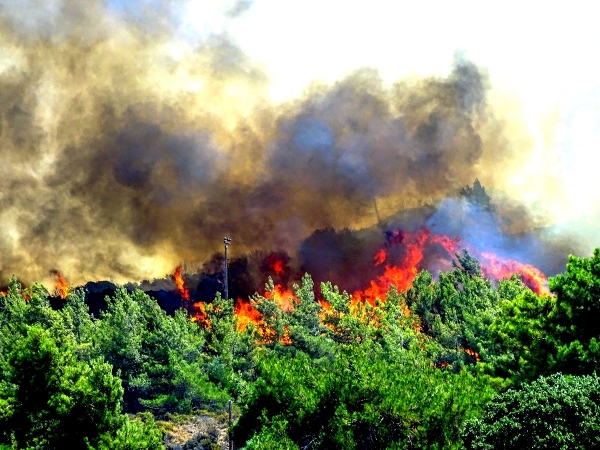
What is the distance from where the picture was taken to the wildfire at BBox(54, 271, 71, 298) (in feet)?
297

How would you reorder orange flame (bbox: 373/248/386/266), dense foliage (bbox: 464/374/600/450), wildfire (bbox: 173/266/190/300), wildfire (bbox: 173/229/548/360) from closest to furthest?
1. dense foliage (bbox: 464/374/600/450)
2. wildfire (bbox: 173/229/548/360)
3. orange flame (bbox: 373/248/386/266)
4. wildfire (bbox: 173/266/190/300)

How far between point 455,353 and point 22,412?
34058 mm

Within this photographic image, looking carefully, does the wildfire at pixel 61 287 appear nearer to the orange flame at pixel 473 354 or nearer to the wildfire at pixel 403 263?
the wildfire at pixel 403 263

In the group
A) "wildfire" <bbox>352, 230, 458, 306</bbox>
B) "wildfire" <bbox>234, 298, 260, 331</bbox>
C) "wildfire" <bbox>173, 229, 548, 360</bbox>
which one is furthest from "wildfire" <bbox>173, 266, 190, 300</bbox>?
"wildfire" <bbox>352, 230, 458, 306</bbox>

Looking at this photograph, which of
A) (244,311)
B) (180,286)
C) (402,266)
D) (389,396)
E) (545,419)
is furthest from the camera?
(180,286)

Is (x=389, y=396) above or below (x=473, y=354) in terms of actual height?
below

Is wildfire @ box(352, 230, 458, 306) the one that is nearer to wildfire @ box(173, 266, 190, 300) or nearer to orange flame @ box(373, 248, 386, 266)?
orange flame @ box(373, 248, 386, 266)

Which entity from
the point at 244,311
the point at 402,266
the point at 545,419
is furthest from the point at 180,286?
the point at 545,419

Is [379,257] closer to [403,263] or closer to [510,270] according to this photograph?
[403,263]

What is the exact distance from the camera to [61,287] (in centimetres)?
9169

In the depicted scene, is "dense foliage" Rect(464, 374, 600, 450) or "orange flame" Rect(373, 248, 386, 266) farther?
"orange flame" Rect(373, 248, 386, 266)

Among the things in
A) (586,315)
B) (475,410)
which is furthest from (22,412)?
(586,315)

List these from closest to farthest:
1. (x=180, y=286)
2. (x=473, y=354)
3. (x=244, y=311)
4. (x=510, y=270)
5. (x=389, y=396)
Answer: (x=389, y=396), (x=473, y=354), (x=510, y=270), (x=244, y=311), (x=180, y=286)

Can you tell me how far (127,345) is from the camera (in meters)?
47.1
